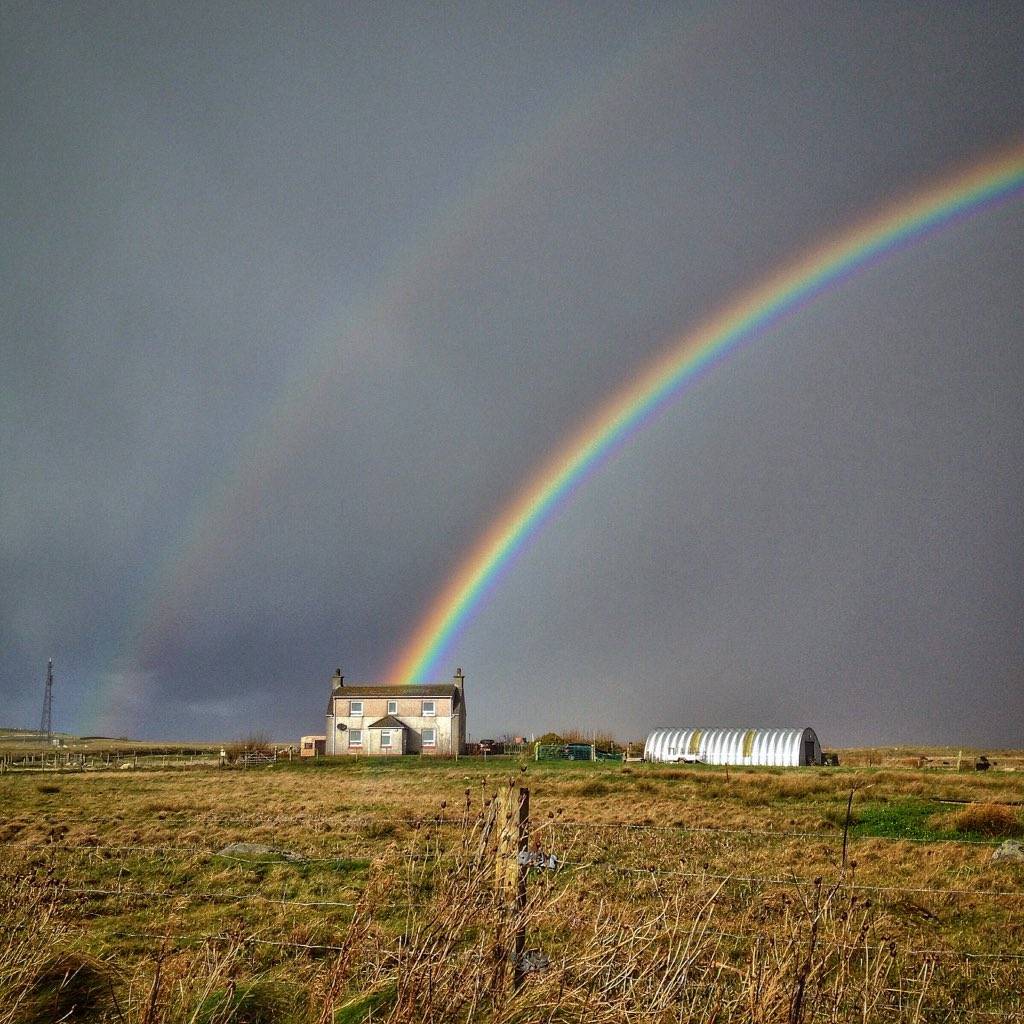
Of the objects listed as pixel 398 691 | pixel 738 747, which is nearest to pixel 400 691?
pixel 398 691

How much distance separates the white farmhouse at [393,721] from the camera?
253 ft

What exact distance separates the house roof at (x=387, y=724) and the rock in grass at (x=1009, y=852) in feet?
201

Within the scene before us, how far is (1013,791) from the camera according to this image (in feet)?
117

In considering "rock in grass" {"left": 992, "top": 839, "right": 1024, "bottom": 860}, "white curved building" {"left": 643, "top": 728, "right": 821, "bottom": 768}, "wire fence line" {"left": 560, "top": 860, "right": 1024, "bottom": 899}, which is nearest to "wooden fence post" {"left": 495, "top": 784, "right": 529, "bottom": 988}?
"wire fence line" {"left": 560, "top": 860, "right": 1024, "bottom": 899}

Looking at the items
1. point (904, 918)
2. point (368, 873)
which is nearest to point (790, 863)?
point (904, 918)

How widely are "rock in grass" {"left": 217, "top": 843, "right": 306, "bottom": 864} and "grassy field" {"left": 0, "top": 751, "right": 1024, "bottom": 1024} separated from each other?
228 millimetres

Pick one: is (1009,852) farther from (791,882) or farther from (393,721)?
(393,721)

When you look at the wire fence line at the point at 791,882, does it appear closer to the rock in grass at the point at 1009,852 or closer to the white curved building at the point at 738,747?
the rock in grass at the point at 1009,852

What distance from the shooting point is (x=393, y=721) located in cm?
7688

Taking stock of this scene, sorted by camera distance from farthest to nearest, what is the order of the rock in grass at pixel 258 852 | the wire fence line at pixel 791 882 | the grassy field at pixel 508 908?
the rock in grass at pixel 258 852 < the wire fence line at pixel 791 882 < the grassy field at pixel 508 908

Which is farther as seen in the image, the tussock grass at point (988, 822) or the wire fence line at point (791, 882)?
the tussock grass at point (988, 822)

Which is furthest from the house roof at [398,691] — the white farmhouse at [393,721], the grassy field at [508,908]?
the grassy field at [508,908]

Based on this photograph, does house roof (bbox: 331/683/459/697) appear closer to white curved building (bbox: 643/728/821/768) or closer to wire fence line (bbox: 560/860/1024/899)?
white curved building (bbox: 643/728/821/768)

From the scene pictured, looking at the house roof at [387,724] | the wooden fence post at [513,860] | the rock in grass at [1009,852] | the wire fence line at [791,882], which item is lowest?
the rock in grass at [1009,852]
